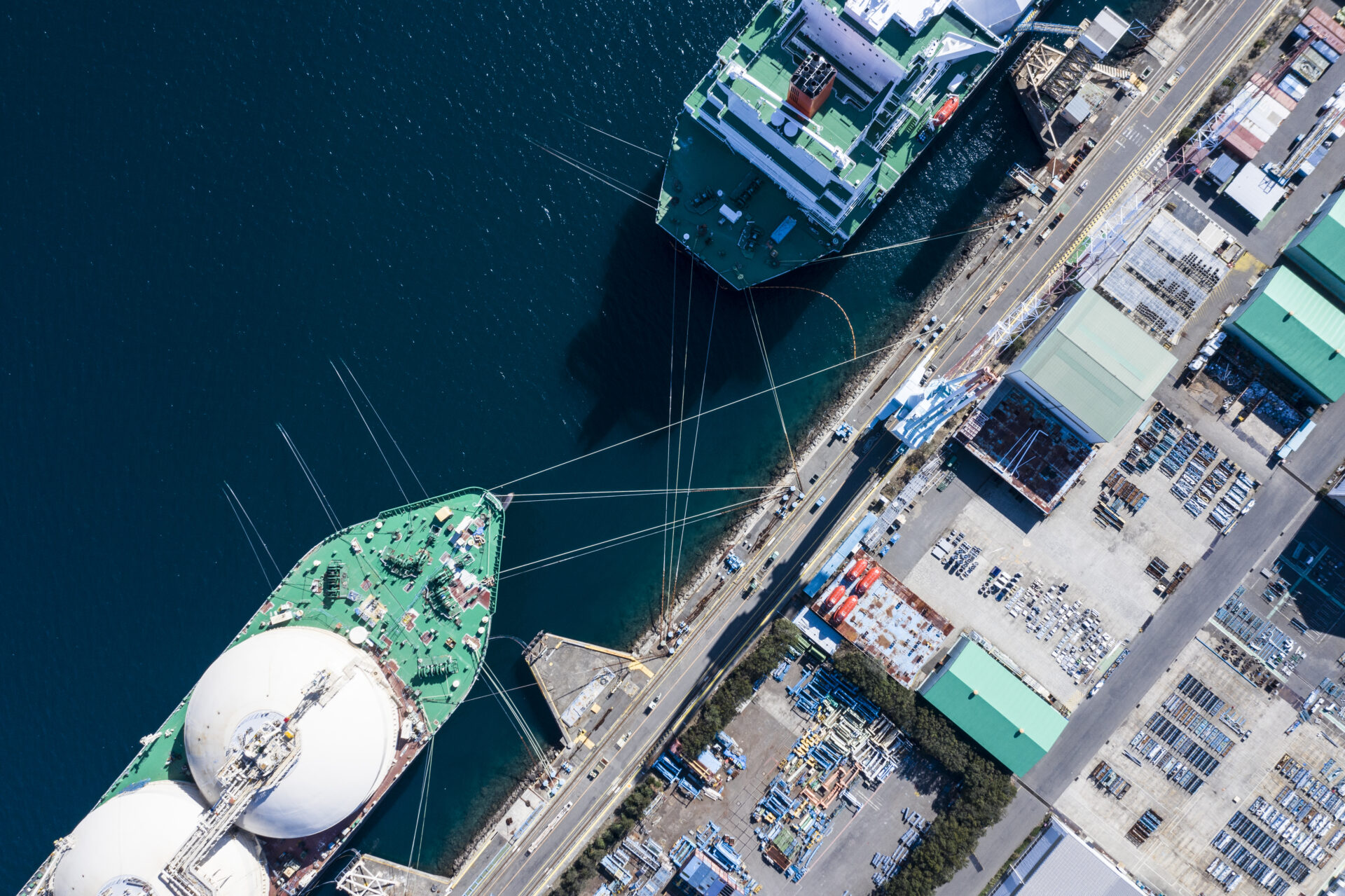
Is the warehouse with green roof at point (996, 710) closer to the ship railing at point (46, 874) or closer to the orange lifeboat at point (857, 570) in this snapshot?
the orange lifeboat at point (857, 570)

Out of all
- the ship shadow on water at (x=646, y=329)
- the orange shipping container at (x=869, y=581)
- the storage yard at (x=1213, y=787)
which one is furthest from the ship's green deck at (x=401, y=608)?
the storage yard at (x=1213, y=787)

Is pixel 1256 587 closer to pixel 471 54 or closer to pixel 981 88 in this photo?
pixel 981 88

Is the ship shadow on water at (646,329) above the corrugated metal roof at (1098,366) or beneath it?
beneath

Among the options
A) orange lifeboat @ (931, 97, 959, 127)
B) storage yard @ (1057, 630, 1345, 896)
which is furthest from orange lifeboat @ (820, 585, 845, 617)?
orange lifeboat @ (931, 97, 959, 127)

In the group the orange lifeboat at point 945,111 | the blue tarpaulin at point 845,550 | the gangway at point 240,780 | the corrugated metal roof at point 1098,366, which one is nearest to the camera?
the gangway at point 240,780

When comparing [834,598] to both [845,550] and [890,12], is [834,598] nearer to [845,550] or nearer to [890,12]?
[845,550]

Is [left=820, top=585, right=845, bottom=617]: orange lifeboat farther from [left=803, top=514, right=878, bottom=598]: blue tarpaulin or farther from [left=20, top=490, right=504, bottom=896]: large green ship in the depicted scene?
[left=20, top=490, right=504, bottom=896]: large green ship
